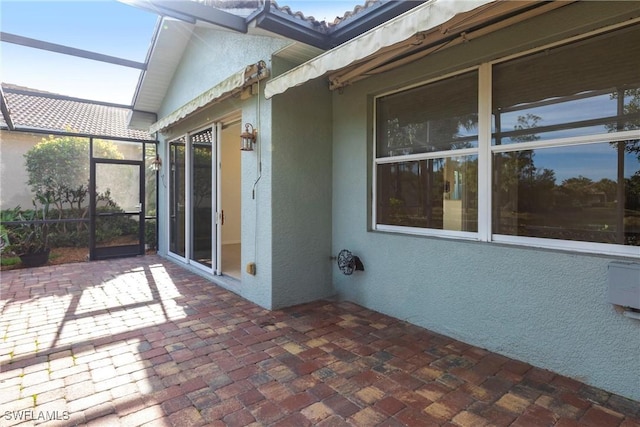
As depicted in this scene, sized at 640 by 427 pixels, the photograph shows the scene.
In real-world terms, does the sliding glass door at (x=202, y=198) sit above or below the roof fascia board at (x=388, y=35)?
below

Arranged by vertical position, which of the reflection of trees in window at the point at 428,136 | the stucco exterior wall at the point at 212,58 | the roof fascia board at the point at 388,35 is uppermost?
the stucco exterior wall at the point at 212,58

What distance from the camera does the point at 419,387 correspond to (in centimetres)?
367

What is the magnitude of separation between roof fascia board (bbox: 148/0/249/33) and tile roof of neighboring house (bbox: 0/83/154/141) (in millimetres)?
8100

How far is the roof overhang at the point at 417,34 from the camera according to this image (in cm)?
314

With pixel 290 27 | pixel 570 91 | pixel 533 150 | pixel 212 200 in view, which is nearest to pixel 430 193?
pixel 533 150

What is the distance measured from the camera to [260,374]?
3.95m

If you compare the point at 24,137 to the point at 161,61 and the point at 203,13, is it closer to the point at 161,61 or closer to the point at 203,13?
the point at 161,61

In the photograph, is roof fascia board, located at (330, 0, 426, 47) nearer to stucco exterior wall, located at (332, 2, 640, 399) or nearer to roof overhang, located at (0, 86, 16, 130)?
stucco exterior wall, located at (332, 2, 640, 399)

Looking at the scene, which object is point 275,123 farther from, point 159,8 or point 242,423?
point 242,423

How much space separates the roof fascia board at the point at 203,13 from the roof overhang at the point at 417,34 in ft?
3.23

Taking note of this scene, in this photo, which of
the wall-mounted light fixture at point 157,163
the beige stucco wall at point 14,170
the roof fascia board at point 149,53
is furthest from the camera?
the beige stucco wall at point 14,170

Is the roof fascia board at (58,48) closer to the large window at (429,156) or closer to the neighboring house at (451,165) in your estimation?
the neighboring house at (451,165)

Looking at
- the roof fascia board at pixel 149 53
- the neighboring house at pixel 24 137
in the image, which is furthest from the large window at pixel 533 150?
the neighboring house at pixel 24 137

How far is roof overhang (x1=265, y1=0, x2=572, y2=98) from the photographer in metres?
3.14
